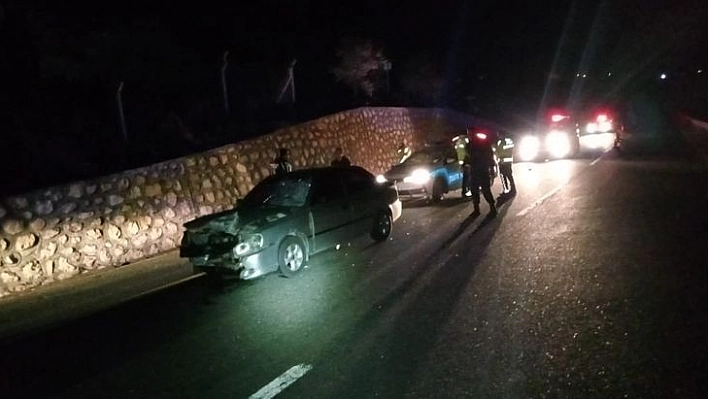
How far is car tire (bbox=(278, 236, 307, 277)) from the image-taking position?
9109mm

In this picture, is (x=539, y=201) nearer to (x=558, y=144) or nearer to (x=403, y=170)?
(x=403, y=170)

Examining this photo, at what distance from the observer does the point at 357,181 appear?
1138 cm

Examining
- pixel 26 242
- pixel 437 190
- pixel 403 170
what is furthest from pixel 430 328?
pixel 403 170

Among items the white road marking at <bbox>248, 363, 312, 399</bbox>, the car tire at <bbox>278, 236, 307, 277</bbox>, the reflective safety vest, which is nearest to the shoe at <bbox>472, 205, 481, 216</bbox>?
the reflective safety vest

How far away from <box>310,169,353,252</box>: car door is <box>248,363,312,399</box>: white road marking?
458cm

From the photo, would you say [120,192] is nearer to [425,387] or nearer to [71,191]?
[71,191]

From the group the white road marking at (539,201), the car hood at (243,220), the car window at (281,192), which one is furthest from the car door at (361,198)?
the white road marking at (539,201)

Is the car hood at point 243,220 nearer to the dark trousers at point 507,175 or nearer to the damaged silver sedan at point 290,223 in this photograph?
the damaged silver sedan at point 290,223

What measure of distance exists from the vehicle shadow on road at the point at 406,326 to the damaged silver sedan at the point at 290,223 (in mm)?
1754

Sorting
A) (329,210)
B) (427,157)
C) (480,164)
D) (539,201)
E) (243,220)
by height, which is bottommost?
(539,201)

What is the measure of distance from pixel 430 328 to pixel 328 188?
4.72 meters

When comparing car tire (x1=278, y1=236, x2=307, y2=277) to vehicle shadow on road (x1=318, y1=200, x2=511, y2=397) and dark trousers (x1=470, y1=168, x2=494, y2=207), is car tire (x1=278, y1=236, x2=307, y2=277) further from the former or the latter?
dark trousers (x1=470, y1=168, x2=494, y2=207)

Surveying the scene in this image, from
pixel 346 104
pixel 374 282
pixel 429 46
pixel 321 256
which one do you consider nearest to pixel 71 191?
pixel 321 256

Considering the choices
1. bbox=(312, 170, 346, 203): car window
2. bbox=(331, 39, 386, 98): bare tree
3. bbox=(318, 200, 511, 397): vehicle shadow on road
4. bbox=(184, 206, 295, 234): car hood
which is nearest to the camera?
bbox=(318, 200, 511, 397): vehicle shadow on road
